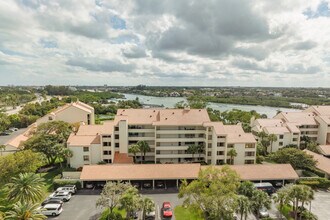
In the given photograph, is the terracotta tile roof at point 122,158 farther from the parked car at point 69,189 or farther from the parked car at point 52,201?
the parked car at point 52,201

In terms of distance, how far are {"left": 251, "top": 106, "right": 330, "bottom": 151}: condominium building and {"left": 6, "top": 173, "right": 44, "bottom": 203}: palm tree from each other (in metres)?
59.0

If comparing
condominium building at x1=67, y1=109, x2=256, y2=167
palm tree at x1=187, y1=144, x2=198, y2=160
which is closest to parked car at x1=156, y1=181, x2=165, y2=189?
condominium building at x1=67, y1=109, x2=256, y2=167

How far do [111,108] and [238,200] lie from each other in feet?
408

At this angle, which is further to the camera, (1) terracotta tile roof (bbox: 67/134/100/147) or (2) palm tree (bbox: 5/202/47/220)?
(1) terracotta tile roof (bbox: 67/134/100/147)

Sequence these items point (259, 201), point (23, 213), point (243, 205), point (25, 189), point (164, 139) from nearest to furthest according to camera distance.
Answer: point (23, 213) < point (243, 205) < point (259, 201) < point (25, 189) < point (164, 139)

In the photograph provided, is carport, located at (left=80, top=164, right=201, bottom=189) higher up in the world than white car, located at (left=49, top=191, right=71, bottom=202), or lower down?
higher up

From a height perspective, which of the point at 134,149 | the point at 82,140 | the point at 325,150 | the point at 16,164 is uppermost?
the point at 82,140

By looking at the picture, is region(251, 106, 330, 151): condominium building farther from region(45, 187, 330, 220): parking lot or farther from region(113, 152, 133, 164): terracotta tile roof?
region(113, 152, 133, 164): terracotta tile roof

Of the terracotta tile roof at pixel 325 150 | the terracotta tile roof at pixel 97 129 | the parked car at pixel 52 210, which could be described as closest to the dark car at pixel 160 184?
the terracotta tile roof at pixel 97 129

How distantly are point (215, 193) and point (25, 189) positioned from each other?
27.1 metres

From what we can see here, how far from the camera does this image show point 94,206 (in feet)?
129

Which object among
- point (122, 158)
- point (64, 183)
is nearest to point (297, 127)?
point (122, 158)

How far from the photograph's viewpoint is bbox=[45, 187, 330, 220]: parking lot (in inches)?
1441

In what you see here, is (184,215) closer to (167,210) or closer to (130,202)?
(167,210)
